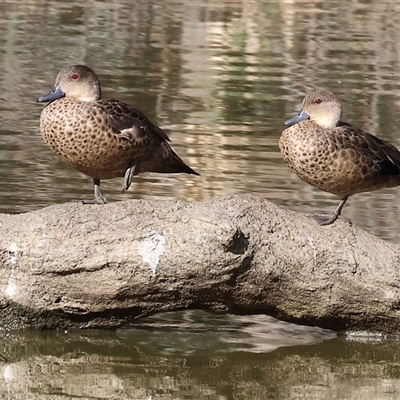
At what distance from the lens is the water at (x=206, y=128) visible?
263 inches

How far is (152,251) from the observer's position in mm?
6863

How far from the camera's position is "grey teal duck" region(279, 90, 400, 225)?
297 inches

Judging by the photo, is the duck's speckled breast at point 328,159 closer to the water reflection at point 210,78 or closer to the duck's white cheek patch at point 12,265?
the water reflection at point 210,78

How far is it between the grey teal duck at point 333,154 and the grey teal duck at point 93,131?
3.06 ft

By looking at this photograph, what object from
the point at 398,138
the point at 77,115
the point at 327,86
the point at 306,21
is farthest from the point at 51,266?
the point at 306,21

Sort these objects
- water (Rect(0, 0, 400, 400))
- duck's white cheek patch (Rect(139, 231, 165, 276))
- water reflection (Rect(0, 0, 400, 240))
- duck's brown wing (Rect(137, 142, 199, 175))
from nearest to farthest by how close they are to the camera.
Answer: water (Rect(0, 0, 400, 400))
duck's white cheek patch (Rect(139, 231, 165, 276))
duck's brown wing (Rect(137, 142, 199, 175))
water reflection (Rect(0, 0, 400, 240))

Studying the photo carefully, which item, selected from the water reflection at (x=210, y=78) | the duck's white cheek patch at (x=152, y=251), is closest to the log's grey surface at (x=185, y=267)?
the duck's white cheek patch at (x=152, y=251)

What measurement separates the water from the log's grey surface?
7.4 inches

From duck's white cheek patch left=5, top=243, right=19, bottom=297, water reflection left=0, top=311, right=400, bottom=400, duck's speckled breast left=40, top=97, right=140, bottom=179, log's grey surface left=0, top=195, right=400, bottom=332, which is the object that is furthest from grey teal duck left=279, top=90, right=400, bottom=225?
duck's white cheek patch left=5, top=243, right=19, bottom=297

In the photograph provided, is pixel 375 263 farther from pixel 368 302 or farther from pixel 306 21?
pixel 306 21

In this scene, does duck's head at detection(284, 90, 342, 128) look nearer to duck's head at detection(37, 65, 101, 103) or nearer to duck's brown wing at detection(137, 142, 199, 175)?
duck's brown wing at detection(137, 142, 199, 175)

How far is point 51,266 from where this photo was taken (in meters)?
6.94

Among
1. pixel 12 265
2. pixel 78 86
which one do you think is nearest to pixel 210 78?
pixel 78 86

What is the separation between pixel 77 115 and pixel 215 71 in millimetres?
9364
